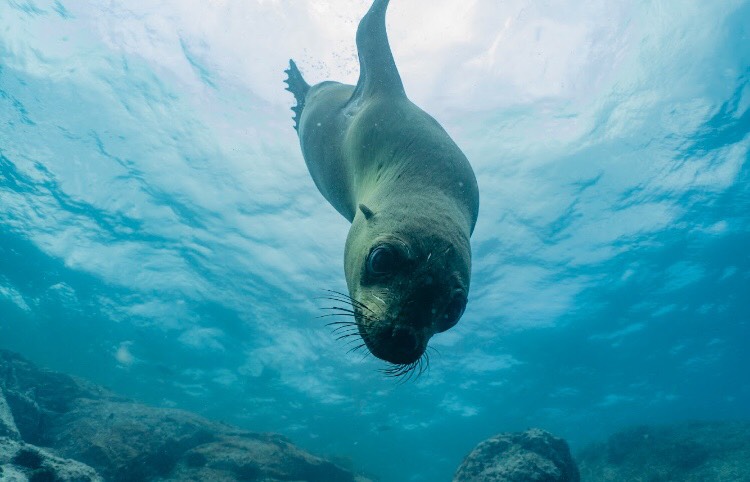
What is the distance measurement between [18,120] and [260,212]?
8.61 m

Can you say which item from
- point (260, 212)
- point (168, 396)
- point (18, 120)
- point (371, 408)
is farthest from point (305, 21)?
point (168, 396)

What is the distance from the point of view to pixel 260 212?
15195mm

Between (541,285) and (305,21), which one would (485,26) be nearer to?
(305,21)

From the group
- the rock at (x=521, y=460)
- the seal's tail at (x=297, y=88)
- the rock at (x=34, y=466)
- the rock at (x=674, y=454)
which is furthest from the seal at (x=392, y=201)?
the rock at (x=674, y=454)

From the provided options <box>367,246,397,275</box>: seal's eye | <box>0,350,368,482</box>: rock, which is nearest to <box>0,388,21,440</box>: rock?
<box>0,350,368,482</box>: rock

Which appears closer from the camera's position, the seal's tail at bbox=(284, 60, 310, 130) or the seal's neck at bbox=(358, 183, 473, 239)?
the seal's neck at bbox=(358, 183, 473, 239)

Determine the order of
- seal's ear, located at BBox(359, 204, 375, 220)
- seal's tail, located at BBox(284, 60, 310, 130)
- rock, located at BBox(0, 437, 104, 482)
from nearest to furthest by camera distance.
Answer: seal's ear, located at BBox(359, 204, 375, 220), rock, located at BBox(0, 437, 104, 482), seal's tail, located at BBox(284, 60, 310, 130)

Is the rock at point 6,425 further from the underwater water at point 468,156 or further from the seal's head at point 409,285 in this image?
the underwater water at point 468,156

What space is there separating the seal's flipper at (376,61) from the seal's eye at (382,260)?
80.5 inches

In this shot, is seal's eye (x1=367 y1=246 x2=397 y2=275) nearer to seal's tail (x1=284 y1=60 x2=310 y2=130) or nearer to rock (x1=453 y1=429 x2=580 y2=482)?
seal's tail (x1=284 y1=60 x2=310 y2=130)

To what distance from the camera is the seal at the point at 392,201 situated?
183 centimetres

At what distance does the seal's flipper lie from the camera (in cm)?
362

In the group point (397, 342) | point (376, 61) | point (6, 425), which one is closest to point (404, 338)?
point (397, 342)

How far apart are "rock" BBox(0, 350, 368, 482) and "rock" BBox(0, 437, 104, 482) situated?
213 centimetres
